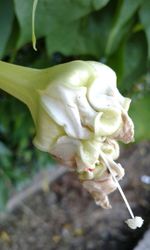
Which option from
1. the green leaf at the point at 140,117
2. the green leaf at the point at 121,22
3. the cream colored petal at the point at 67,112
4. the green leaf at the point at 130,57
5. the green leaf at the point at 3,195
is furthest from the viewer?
the green leaf at the point at 3,195

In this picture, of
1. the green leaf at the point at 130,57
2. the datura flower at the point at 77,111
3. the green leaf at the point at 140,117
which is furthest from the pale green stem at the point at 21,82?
the green leaf at the point at 140,117

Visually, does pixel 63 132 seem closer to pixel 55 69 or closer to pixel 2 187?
pixel 55 69

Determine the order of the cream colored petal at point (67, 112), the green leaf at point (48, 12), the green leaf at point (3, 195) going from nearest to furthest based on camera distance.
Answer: the cream colored petal at point (67, 112)
the green leaf at point (48, 12)
the green leaf at point (3, 195)

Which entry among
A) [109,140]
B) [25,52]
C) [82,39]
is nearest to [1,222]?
[25,52]

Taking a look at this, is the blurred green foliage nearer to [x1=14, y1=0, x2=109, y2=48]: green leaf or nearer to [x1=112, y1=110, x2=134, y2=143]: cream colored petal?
[x1=14, y1=0, x2=109, y2=48]: green leaf

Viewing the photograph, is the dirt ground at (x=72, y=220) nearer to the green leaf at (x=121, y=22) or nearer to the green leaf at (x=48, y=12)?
the green leaf at (x=121, y=22)

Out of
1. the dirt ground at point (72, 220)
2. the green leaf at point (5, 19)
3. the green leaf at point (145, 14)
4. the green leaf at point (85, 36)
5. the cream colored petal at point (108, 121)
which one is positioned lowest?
the dirt ground at point (72, 220)

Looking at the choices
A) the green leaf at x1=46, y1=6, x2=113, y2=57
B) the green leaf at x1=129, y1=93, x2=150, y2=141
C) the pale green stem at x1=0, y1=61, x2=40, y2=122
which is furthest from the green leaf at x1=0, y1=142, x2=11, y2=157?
the pale green stem at x1=0, y1=61, x2=40, y2=122

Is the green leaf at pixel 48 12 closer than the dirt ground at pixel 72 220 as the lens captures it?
Yes
